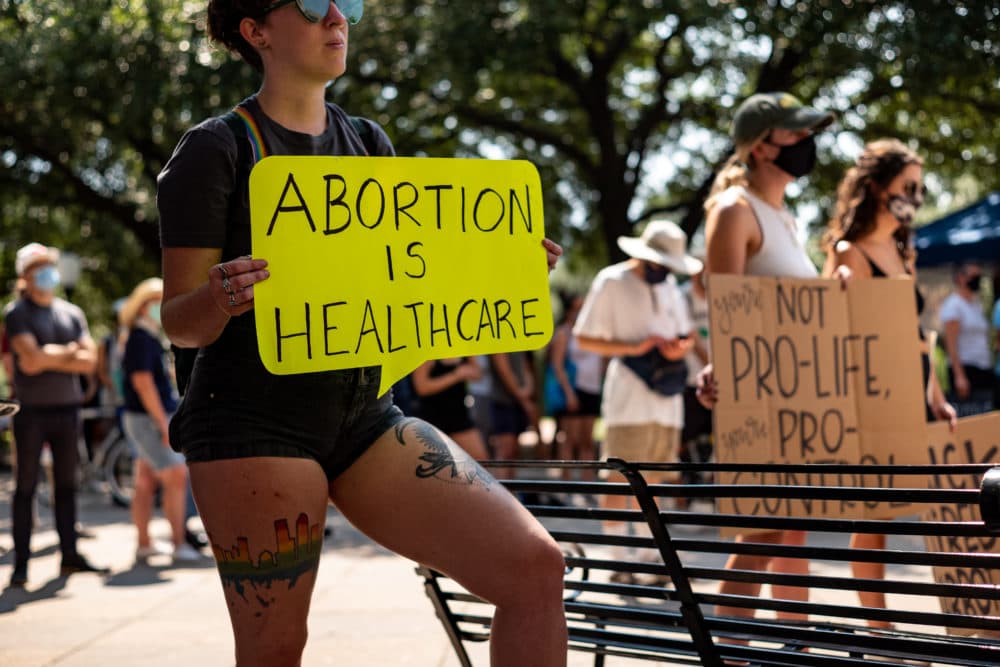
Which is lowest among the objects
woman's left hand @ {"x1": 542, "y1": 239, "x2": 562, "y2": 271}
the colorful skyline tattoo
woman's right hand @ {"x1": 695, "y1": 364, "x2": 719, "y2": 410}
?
the colorful skyline tattoo

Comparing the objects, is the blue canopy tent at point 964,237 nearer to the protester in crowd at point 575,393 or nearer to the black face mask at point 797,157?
the protester in crowd at point 575,393

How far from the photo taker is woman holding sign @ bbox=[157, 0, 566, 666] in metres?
2.21

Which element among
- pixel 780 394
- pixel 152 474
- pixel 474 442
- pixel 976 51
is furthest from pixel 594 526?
pixel 976 51

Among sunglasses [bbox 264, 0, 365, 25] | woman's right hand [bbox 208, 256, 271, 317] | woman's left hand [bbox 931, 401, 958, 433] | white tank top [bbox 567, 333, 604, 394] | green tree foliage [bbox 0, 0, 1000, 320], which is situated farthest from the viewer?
green tree foliage [bbox 0, 0, 1000, 320]

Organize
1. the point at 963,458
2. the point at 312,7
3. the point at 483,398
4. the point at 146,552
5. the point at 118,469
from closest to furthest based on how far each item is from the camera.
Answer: the point at 312,7
the point at 963,458
the point at 146,552
the point at 483,398
the point at 118,469

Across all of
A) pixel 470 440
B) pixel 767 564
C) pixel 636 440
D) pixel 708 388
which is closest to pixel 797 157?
pixel 708 388

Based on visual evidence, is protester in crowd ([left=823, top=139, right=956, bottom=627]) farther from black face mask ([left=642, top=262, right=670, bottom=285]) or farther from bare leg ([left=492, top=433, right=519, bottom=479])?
bare leg ([left=492, top=433, right=519, bottom=479])

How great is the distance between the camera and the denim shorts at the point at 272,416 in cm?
224

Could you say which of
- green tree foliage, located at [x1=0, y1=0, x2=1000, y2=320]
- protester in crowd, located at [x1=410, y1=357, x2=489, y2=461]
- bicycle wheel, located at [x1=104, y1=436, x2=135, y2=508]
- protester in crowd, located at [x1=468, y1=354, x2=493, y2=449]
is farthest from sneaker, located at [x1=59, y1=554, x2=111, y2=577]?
green tree foliage, located at [x1=0, y1=0, x2=1000, y2=320]

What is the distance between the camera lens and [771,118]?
4.00m

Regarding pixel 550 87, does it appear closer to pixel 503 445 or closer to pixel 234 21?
pixel 503 445

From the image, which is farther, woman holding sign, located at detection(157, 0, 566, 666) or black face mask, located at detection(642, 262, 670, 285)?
black face mask, located at detection(642, 262, 670, 285)

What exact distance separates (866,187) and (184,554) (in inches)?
201

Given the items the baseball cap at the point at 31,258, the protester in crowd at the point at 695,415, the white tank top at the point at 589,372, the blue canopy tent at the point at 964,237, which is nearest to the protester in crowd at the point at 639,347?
the protester in crowd at the point at 695,415
